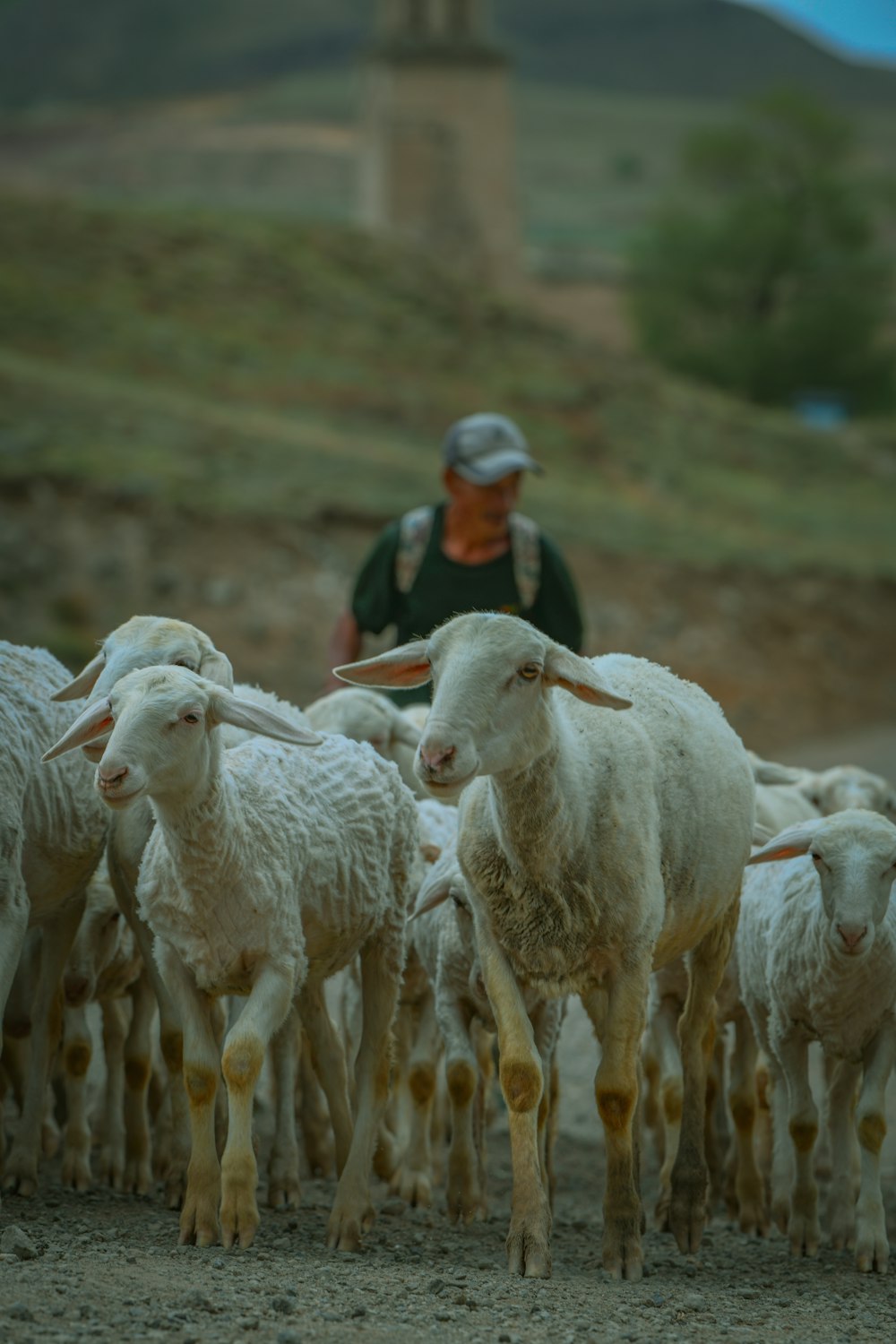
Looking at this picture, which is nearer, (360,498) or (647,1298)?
(647,1298)

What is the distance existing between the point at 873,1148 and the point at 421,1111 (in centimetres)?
175

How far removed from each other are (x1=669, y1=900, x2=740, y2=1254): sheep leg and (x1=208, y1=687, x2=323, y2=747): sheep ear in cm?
196

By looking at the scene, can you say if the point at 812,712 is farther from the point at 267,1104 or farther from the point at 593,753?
the point at 593,753

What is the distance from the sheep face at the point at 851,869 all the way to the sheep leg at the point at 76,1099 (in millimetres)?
2667

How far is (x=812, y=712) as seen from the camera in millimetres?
19234

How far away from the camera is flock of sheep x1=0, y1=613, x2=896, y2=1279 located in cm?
562

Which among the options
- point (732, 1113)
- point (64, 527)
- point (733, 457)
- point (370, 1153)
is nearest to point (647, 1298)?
point (370, 1153)

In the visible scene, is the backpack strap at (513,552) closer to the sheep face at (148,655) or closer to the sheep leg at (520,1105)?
the sheep face at (148,655)

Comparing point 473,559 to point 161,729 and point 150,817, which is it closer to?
point 150,817

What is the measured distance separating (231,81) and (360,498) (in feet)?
240

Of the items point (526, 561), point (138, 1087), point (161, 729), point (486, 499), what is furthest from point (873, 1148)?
point (486, 499)

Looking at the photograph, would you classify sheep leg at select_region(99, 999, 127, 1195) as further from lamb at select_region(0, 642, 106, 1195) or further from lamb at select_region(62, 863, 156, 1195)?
lamb at select_region(0, 642, 106, 1195)

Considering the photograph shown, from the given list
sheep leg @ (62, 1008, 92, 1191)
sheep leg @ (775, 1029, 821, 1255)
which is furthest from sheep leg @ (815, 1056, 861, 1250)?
sheep leg @ (62, 1008, 92, 1191)

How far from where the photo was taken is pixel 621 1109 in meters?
5.77
